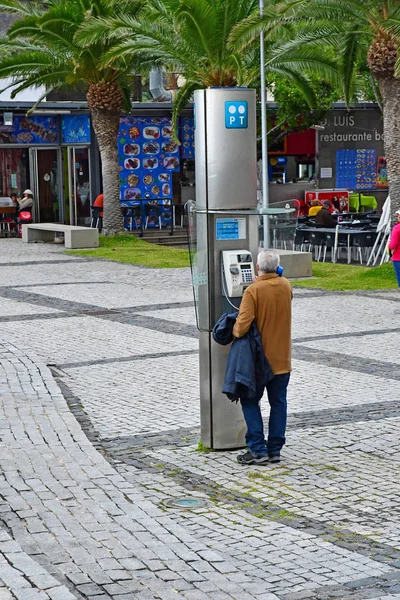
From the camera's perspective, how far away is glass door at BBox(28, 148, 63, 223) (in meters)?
36.4

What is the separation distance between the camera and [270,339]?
326 inches

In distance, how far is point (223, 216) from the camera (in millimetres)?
8641

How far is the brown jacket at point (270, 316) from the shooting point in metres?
8.19

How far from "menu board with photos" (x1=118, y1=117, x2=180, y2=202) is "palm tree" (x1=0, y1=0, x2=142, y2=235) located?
5.34 m

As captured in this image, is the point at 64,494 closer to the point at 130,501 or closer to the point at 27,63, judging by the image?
the point at 130,501

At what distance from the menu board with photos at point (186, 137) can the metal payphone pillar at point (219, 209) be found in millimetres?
29319

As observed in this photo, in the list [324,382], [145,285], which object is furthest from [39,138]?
[324,382]

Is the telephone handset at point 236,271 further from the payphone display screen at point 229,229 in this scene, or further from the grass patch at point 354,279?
the grass patch at point 354,279

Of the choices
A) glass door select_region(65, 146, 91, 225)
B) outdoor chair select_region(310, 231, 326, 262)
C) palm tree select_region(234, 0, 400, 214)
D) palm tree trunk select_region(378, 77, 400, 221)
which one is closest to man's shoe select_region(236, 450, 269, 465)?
palm tree select_region(234, 0, 400, 214)

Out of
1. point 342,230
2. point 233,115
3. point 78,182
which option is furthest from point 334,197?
point 233,115

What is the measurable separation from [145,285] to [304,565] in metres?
14.9

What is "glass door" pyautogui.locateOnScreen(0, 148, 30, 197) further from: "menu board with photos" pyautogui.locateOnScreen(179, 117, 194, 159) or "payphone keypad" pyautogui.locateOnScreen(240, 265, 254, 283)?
"payphone keypad" pyautogui.locateOnScreen(240, 265, 254, 283)

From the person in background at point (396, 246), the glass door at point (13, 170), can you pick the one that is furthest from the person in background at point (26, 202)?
the person in background at point (396, 246)

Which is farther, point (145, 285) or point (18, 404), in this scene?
point (145, 285)
